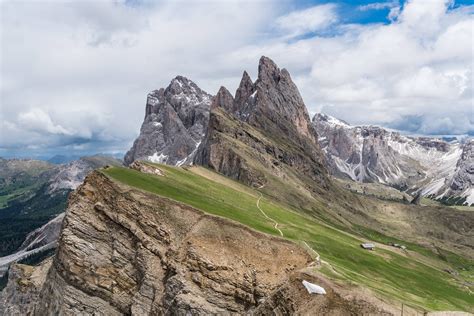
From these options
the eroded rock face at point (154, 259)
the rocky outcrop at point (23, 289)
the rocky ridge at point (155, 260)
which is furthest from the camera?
the rocky outcrop at point (23, 289)

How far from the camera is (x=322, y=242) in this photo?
3772 inches

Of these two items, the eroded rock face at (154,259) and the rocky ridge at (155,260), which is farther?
the eroded rock face at (154,259)

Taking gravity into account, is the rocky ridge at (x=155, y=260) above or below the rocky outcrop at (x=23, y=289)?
above

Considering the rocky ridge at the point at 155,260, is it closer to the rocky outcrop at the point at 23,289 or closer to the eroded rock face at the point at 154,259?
the eroded rock face at the point at 154,259

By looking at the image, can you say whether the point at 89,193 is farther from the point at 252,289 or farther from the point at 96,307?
the point at 252,289

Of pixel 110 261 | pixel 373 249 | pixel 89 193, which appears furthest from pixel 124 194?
pixel 373 249

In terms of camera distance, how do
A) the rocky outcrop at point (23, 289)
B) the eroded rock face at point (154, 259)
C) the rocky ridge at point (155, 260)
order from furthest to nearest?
the rocky outcrop at point (23, 289) < the eroded rock face at point (154, 259) < the rocky ridge at point (155, 260)

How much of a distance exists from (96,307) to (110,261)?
7754 mm

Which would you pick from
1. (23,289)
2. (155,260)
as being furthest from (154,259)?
(23,289)

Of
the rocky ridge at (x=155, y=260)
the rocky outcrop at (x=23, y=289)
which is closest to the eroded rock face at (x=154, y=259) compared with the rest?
the rocky ridge at (x=155, y=260)

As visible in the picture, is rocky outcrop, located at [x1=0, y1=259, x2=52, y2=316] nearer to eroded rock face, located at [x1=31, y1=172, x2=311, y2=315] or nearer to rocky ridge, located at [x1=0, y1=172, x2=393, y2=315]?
rocky ridge, located at [x1=0, y1=172, x2=393, y2=315]

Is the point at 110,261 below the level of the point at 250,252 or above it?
below

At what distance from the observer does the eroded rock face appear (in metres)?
64.1

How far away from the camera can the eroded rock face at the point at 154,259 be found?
6412cm
